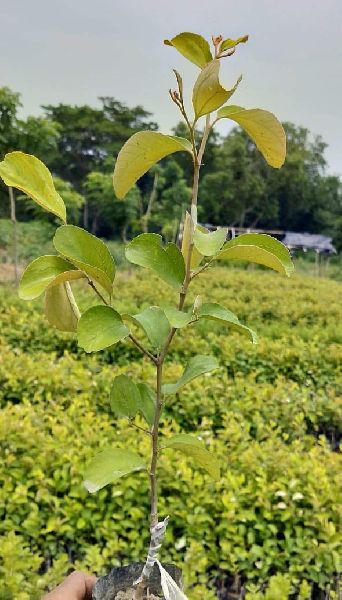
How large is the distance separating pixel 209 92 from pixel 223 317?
0.27 m

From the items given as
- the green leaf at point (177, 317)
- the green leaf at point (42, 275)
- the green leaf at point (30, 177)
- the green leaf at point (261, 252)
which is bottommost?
the green leaf at point (177, 317)

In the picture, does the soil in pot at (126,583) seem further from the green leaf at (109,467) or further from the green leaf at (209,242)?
the green leaf at (209,242)

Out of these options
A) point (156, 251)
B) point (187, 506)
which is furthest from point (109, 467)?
point (187, 506)

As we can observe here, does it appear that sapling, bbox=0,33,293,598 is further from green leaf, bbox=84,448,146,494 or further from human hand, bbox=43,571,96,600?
human hand, bbox=43,571,96,600

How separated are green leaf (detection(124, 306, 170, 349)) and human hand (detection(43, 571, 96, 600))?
0.45 metres

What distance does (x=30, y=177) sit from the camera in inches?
26.0

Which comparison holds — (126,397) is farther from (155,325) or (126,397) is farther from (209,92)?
(209,92)

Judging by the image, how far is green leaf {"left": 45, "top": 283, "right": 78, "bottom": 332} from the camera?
728mm

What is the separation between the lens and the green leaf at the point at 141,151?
68cm

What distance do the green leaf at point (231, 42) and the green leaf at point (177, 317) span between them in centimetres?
32

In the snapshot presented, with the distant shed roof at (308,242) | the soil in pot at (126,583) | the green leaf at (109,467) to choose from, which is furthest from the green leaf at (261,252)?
the distant shed roof at (308,242)

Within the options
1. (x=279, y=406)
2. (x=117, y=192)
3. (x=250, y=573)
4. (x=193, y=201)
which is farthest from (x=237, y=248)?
(x=279, y=406)

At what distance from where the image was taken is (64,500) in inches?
78.9

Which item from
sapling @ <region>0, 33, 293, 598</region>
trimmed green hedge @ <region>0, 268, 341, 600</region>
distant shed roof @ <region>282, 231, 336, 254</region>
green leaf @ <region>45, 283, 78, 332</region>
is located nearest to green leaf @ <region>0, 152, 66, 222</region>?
sapling @ <region>0, 33, 293, 598</region>
